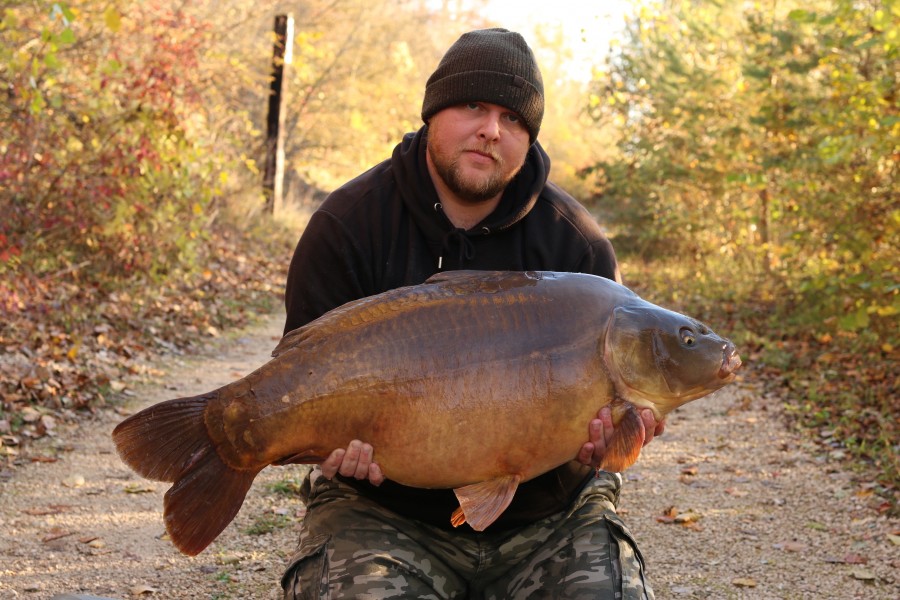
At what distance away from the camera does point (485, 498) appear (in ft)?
8.14

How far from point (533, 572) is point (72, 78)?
716 centimetres

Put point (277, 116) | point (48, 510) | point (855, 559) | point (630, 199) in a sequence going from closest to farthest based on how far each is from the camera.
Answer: point (855, 559)
point (48, 510)
point (630, 199)
point (277, 116)

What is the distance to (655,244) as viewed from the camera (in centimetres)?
1388

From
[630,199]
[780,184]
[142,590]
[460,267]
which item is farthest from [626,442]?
[630,199]

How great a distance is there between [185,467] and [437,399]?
66 centimetres

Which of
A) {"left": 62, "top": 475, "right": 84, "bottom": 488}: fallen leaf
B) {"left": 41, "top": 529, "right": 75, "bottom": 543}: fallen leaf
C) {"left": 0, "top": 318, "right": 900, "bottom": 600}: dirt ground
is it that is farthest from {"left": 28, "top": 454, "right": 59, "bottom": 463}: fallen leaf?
{"left": 41, "top": 529, "right": 75, "bottom": 543}: fallen leaf

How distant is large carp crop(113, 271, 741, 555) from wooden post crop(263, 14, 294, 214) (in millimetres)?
12083

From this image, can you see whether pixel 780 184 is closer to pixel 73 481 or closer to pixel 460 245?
pixel 460 245

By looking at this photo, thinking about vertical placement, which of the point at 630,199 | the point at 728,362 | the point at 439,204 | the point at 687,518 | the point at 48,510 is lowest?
the point at 630,199

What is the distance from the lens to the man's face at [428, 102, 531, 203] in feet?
10.1

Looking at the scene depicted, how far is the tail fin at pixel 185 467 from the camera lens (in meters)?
2.41

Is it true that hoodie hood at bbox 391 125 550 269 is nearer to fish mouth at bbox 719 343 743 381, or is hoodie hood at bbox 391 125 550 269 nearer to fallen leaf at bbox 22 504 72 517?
fish mouth at bbox 719 343 743 381

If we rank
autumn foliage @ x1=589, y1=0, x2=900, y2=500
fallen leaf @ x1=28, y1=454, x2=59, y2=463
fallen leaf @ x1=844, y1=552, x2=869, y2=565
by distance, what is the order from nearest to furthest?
fallen leaf @ x1=844, y1=552, x2=869, y2=565 → fallen leaf @ x1=28, y1=454, x2=59, y2=463 → autumn foliage @ x1=589, y1=0, x2=900, y2=500

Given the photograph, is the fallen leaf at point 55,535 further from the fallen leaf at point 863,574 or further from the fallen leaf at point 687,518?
the fallen leaf at point 863,574
